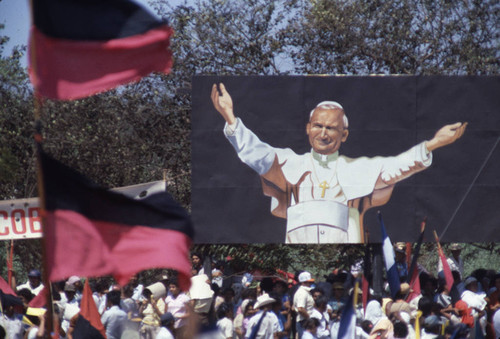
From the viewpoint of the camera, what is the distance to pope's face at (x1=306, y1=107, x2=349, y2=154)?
53.3 feet

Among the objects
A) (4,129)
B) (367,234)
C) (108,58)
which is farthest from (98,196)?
(4,129)

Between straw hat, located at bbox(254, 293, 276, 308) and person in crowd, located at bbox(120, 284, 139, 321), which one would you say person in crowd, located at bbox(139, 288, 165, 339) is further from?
straw hat, located at bbox(254, 293, 276, 308)

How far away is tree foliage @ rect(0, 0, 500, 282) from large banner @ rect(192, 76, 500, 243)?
4397 millimetres

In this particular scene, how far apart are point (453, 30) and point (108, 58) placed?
15730mm

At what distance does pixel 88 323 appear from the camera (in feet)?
34.6

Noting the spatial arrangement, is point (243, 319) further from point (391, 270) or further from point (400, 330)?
point (400, 330)

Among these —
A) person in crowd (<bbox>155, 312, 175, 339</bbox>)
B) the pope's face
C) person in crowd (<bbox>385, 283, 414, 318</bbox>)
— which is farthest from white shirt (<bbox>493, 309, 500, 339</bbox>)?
the pope's face

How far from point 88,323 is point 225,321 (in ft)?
9.06

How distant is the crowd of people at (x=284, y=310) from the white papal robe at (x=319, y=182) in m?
0.93

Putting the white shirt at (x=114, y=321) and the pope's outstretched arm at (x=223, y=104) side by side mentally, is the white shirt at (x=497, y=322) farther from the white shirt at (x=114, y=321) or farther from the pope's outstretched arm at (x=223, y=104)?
the pope's outstretched arm at (x=223, y=104)

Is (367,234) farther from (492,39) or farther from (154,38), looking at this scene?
(154,38)

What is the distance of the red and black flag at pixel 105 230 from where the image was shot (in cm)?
593

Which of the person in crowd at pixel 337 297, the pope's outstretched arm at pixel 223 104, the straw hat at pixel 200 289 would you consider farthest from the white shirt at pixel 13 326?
the pope's outstretched arm at pixel 223 104

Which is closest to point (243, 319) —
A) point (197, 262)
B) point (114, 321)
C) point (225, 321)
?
point (225, 321)
